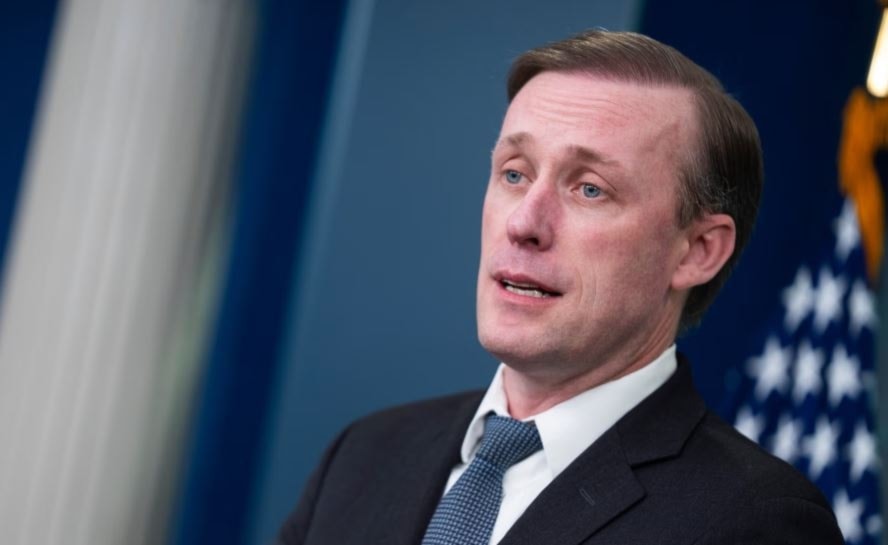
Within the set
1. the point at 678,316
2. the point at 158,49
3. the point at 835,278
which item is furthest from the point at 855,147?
the point at 158,49

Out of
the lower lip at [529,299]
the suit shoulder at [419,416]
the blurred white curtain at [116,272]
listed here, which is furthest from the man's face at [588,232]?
the blurred white curtain at [116,272]

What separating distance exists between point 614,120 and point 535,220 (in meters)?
0.20

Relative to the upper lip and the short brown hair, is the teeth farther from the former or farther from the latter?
the short brown hair

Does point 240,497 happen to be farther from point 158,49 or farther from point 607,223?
point 607,223

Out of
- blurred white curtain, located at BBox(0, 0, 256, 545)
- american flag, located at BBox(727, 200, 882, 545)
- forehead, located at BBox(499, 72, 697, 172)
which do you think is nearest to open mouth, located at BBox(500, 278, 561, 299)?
forehead, located at BBox(499, 72, 697, 172)

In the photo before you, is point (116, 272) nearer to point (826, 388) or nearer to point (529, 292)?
point (529, 292)

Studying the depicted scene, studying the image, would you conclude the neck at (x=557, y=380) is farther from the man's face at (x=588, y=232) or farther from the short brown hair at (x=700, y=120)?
the short brown hair at (x=700, y=120)

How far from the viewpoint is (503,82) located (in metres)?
2.73

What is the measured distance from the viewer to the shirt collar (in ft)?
5.38

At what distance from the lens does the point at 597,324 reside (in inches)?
65.3

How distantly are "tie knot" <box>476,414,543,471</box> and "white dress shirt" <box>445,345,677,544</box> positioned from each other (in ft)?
0.04

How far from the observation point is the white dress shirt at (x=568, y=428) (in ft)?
5.35

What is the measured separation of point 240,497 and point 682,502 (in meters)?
1.88

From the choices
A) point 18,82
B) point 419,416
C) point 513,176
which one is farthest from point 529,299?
point 18,82
